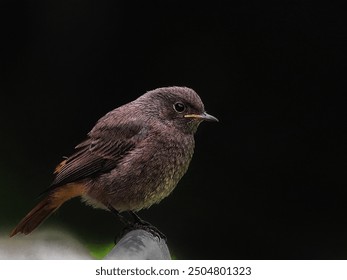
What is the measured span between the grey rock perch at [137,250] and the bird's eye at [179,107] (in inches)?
31.8

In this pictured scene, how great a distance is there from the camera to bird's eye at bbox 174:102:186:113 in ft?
12.5

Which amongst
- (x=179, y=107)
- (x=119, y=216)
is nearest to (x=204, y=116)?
(x=179, y=107)

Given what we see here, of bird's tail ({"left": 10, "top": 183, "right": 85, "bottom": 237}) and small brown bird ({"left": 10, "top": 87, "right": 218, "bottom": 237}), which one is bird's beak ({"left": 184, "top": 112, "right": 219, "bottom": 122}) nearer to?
small brown bird ({"left": 10, "top": 87, "right": 218, "bottom": 237})

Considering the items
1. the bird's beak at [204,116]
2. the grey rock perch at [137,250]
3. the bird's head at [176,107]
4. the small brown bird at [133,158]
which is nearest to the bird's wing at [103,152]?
the small brown bird at [133,158]

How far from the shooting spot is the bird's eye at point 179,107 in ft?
12.5

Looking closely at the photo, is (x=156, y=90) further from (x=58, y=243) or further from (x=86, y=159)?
(x=58, y=243)

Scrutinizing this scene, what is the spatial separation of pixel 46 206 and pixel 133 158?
536 millimetres

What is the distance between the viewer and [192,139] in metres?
3.87

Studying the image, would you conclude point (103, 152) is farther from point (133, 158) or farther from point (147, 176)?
point (147, 176)

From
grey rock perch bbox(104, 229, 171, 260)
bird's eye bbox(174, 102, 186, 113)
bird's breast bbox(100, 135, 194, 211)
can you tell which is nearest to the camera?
grey rock perch bbox(104, 229, 171, 260)

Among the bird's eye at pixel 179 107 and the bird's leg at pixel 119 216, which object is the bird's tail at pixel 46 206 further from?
the bird's eye at pixel 179 107

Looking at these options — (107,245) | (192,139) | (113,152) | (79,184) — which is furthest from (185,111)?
(107,245)

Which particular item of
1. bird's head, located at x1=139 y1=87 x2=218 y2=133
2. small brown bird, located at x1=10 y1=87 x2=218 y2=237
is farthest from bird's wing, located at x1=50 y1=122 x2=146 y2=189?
bird's head, located at x1=139 y1=87 x2=218 y2=133
